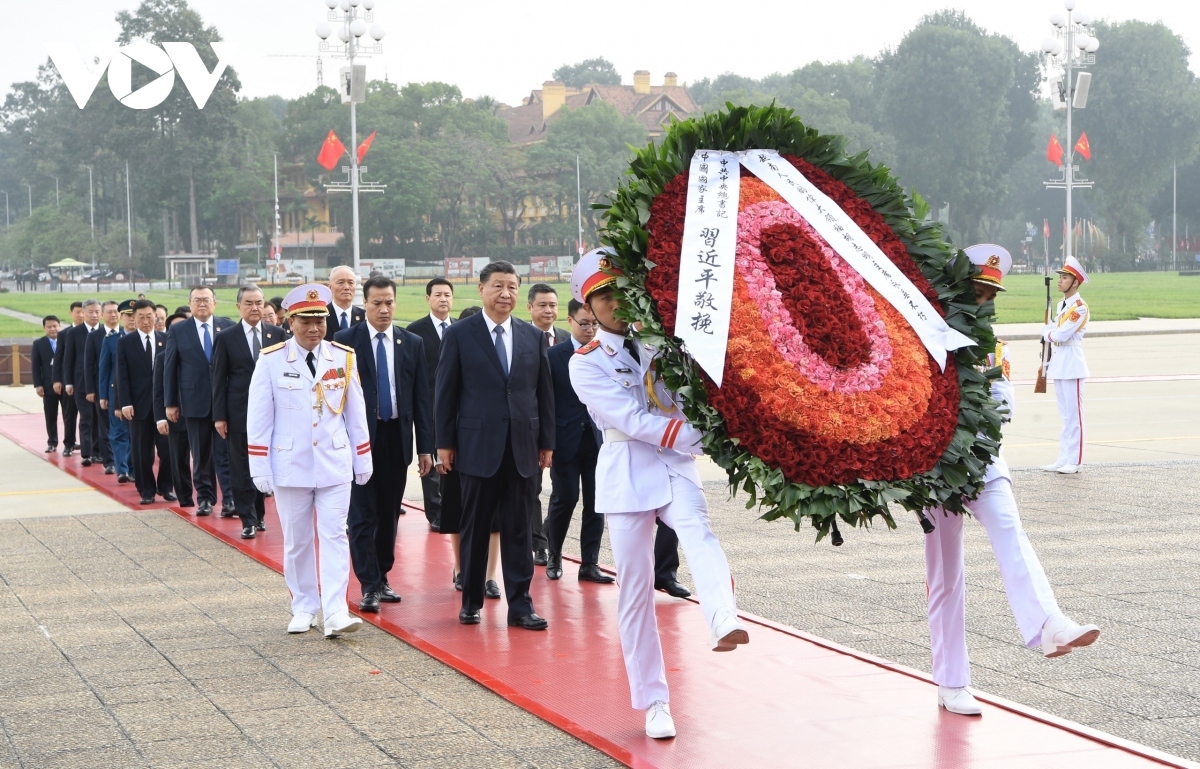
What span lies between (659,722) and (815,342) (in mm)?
1537

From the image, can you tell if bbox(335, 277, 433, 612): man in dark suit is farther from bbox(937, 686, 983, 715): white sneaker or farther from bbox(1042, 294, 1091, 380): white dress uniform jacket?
bbox(1042, 294, 1091, 380): white dress uniform jacket

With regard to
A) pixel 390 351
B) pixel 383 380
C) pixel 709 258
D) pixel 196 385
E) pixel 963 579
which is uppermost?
pixel 709 258

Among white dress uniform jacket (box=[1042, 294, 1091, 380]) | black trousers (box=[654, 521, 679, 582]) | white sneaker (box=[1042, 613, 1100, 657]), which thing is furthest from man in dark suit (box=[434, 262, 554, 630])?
white dress uniform jacket (box=[1042, 294, 1091, 380])

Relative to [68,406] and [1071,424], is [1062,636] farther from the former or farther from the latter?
[68,406]

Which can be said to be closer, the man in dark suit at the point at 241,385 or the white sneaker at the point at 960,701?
the white sneaker at the point at 960,701

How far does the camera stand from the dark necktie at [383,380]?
7.89 metres

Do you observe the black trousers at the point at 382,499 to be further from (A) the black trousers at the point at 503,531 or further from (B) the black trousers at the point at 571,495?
(B) the black trousers at the point at 571,495

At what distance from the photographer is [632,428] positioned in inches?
201

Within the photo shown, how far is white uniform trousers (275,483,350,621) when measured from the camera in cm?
701

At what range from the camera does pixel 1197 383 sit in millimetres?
21750

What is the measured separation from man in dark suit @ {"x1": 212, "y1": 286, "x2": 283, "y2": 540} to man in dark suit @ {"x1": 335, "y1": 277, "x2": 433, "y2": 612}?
97.7 inches

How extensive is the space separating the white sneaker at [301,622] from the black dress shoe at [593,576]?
1798 mm

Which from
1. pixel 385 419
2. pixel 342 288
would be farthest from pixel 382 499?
pixel 342 288

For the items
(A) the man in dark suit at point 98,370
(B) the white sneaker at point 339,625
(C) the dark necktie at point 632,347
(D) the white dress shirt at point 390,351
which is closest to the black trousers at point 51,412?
(A) the man in dark suit at point 98,370
